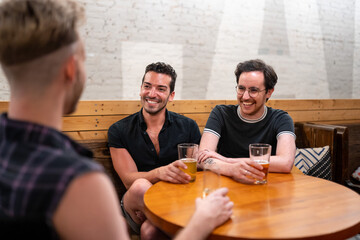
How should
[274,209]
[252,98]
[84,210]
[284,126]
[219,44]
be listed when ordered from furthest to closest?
[219,44], [252,98], [284,126], [274,209], [84,210]

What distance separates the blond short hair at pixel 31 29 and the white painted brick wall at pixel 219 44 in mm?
2193

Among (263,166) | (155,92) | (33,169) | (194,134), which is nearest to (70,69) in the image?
(33,169)

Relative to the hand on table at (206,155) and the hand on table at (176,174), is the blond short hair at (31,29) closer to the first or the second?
the hand on table at (176,174)

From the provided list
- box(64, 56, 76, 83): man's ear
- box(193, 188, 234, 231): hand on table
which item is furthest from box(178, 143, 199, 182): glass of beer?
box(64, 56, 76, 83): man's ear

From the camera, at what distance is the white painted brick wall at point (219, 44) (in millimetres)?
2955

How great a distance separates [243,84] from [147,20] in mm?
1335

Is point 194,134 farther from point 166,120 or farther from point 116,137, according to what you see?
point 116,137

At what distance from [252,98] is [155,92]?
76cm

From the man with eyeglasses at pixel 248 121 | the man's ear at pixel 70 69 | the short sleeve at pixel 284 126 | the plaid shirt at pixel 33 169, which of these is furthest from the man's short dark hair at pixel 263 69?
A: the plaid shirt at pixel 33 169

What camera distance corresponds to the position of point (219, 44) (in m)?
3.48

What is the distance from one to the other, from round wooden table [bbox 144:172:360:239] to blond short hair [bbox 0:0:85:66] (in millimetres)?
760

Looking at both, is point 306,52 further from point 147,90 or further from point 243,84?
point 147,90

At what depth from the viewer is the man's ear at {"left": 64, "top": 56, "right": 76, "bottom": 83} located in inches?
29.3

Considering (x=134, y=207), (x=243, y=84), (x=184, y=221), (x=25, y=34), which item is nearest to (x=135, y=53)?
(x=243, y=84)
